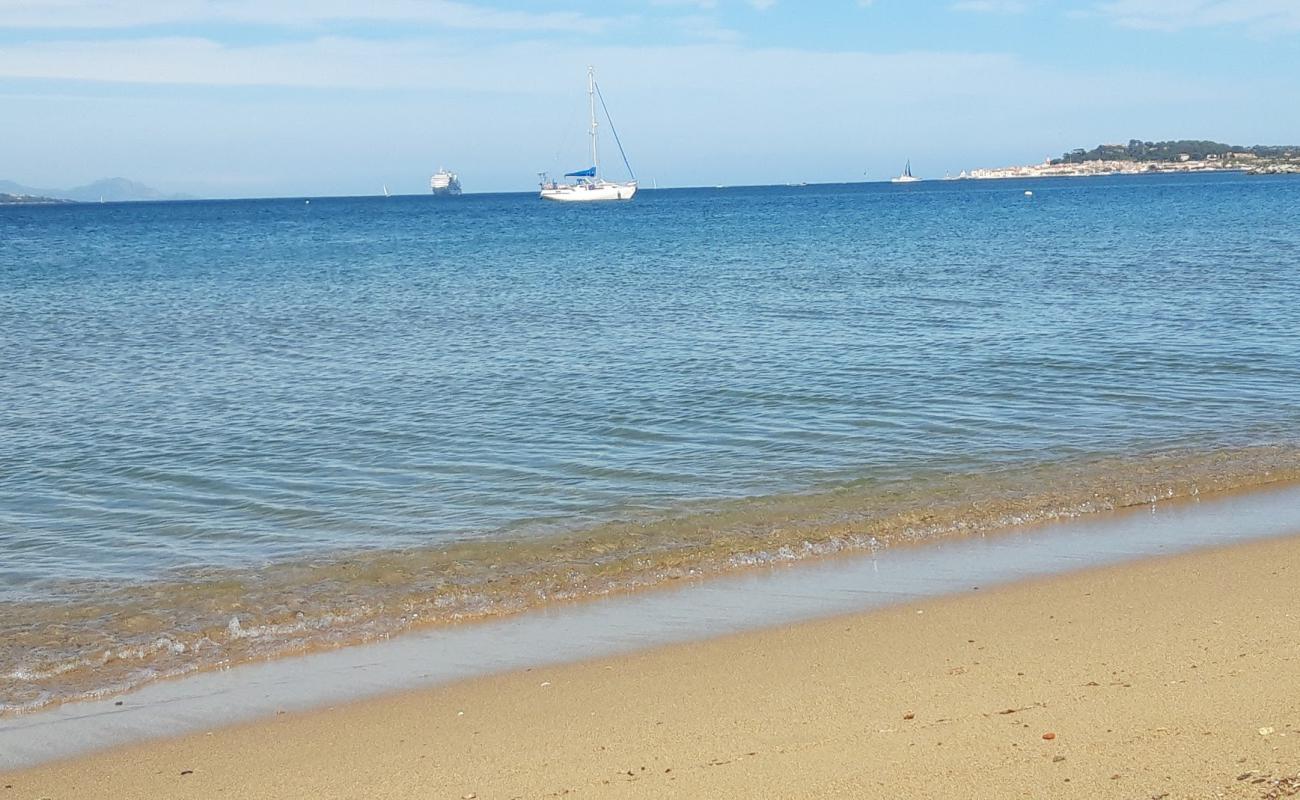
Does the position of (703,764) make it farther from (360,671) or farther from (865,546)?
(865,546)

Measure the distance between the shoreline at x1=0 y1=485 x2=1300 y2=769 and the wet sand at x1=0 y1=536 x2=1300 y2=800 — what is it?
27 cm

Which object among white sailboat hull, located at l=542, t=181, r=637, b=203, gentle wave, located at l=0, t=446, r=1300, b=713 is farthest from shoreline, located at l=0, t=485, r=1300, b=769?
white sailboat hull, located at l=542, t=181, r=637, b=203

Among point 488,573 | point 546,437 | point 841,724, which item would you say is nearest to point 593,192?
point 546,437

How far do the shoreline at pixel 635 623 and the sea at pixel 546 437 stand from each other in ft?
0.97

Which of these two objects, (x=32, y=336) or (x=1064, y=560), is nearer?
(x=1064, y=560)

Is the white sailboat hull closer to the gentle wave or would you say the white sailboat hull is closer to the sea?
the sea

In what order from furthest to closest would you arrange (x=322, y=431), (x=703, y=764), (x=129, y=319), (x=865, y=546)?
1. (x=129, y=319)
2. (x=322, y=431)
3. (x=865, y=546)
4. (x=703, y=764)

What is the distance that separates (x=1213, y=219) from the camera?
63.0 metres

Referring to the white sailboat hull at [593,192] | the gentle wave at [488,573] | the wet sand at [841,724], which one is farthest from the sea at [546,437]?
the white sailboat hull at [593,192]

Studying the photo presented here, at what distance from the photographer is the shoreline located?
6676 mm

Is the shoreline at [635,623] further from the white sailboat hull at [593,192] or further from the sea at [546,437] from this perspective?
the white sailboat hull at [593,192]

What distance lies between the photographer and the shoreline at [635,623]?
6.68m

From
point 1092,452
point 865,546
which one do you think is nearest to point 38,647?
point 865,546

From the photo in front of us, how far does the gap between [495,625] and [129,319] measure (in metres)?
23.6
